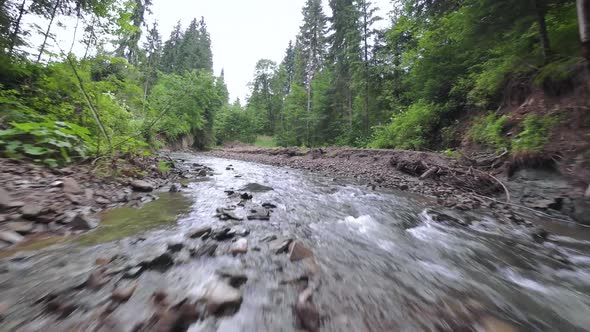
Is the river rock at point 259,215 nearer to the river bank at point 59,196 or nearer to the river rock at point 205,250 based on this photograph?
the river rock at point 205,250

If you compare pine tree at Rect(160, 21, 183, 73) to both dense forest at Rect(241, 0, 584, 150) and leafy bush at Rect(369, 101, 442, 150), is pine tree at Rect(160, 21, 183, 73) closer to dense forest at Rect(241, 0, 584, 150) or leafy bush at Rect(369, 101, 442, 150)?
dense forest at Rect(241, 0, 584, 150)

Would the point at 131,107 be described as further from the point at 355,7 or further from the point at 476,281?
the point at 355,7

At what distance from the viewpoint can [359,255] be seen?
2348mm

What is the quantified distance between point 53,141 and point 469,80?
12.8 m

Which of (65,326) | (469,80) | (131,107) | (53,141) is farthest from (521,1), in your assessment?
(131,107)

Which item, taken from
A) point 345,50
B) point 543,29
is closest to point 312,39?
point 345,50

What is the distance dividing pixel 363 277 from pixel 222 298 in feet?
3.74

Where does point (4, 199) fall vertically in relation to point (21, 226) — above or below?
above

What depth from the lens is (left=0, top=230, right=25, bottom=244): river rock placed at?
6.37ft

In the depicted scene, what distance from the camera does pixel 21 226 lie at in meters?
2.14

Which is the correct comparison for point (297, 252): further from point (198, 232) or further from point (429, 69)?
point (429, 69)

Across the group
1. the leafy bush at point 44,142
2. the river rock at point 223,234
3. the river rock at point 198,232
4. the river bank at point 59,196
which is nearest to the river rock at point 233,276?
the river rock at point 223,234

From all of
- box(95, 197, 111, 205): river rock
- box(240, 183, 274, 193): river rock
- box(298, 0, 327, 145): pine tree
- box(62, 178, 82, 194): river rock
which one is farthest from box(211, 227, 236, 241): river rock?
box(298, 0, 327, 145): pine tree

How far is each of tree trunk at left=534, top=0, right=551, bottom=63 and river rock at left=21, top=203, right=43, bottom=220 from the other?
396 inches
